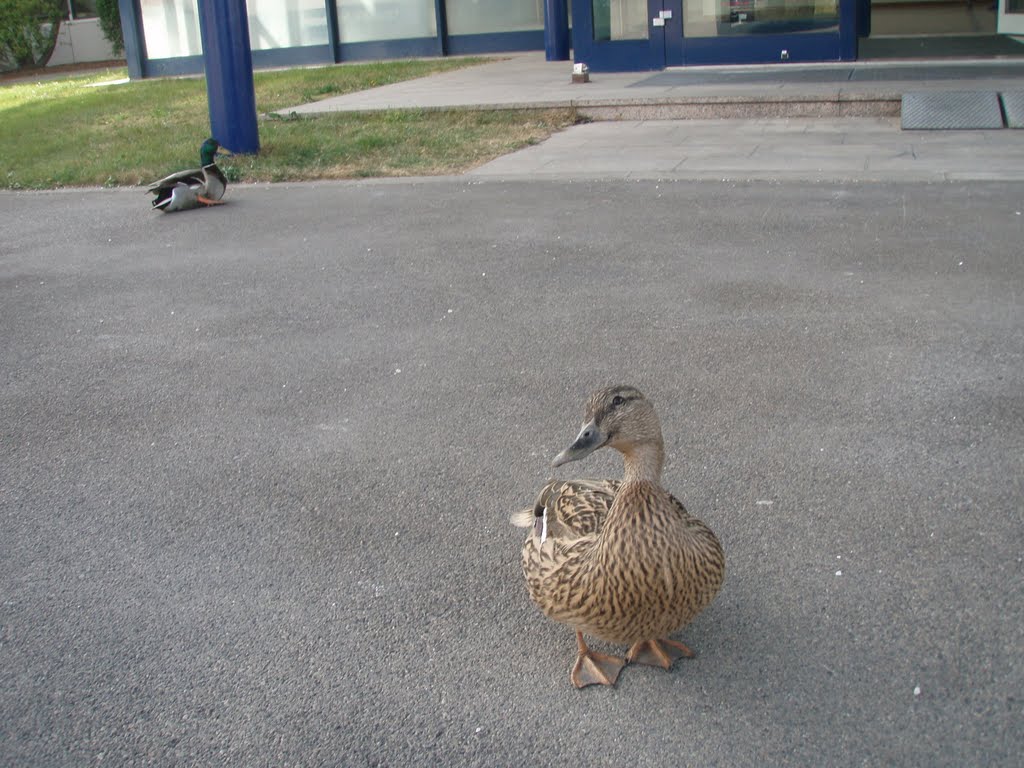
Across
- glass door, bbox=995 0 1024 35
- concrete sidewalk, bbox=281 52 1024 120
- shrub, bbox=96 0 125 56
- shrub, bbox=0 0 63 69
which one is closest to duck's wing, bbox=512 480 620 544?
concrete sidewalk, bbox=281 52 1024 120

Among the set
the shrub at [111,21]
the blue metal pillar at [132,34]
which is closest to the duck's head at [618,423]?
the blue metal pillar at [132,34]

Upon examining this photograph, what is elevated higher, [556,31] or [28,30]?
[28,30]

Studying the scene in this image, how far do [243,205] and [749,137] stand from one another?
18.9 ft

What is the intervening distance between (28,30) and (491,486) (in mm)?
34583

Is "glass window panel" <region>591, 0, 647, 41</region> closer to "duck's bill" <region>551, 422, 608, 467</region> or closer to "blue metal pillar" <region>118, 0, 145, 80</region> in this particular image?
"blue metal pillar" <region>118, 0, 145, 80</region>

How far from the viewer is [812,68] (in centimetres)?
1638

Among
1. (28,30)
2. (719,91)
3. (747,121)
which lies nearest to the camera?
(747,121)

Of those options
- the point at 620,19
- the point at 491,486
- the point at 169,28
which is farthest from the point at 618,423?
the point at 169,28

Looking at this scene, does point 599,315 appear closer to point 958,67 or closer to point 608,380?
point 608,380

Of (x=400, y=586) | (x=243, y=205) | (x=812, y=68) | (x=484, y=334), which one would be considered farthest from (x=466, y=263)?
(x=812, y=68)

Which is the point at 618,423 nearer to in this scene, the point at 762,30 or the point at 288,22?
the point at 762,30

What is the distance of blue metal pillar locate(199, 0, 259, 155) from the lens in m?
12.5

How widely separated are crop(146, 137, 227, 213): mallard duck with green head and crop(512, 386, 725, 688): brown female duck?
8279mm

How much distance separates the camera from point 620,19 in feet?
58.2
